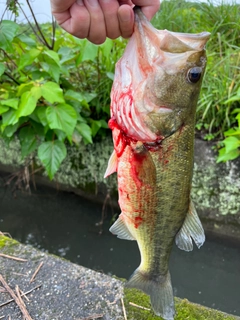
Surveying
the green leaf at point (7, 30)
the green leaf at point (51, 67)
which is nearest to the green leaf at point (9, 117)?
the green leaf at point (51, 67)

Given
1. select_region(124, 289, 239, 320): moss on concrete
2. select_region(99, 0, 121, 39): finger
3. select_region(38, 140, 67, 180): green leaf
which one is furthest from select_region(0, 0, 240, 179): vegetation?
select_region(99, 0, 121, 39): finger

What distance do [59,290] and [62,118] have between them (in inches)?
46.5

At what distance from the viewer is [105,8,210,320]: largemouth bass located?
1.07 meters

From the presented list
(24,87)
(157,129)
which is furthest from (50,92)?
(157,129)

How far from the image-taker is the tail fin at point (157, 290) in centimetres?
136

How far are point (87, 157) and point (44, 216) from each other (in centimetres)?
72

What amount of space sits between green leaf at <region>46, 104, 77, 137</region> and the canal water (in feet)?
3.78

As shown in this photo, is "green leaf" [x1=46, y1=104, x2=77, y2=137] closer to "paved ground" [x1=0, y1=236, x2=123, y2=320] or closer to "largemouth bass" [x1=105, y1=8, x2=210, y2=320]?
"paved ground" [x1=0, y1=236, x2=123, y2=320]

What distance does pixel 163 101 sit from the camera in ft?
3.68

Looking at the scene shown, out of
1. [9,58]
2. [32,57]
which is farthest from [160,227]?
[9,58]

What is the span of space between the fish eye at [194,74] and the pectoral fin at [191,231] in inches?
16.7

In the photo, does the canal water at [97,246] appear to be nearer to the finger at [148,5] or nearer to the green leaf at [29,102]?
the green leaf at [29,102]

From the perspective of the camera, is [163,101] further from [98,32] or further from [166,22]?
[166,22]

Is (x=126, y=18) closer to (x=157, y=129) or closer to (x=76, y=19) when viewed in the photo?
(x=76, y=19)
